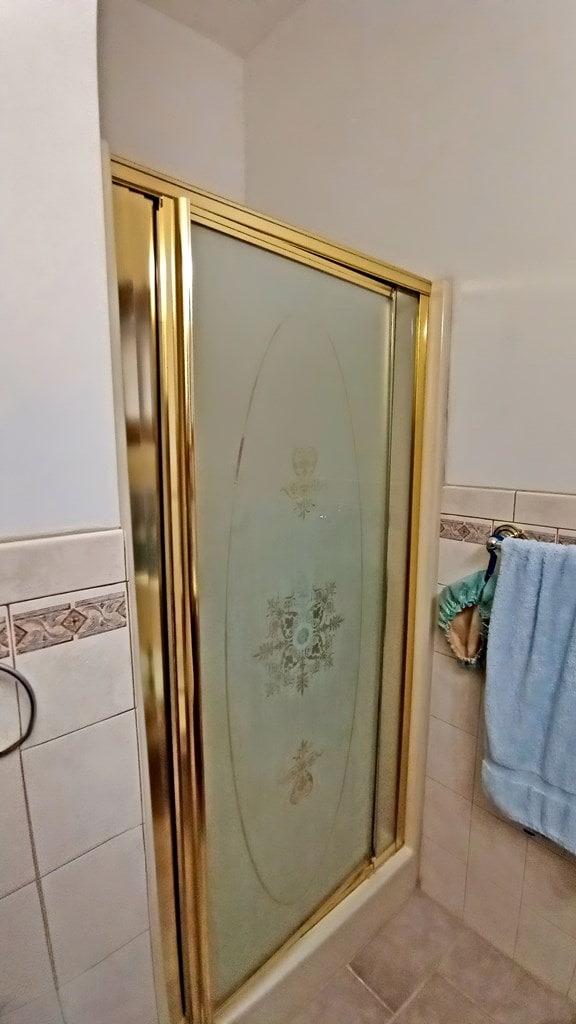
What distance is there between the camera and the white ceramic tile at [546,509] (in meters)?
1.01

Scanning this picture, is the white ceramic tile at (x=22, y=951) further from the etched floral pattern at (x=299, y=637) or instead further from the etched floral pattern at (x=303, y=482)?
the etched floral pattern at (x=303, y=482)

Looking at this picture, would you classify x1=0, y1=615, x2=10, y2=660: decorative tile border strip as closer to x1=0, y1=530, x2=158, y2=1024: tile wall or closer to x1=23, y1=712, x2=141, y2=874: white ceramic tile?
x1=0, y1=530, x2=158, y2=1024: tile wall

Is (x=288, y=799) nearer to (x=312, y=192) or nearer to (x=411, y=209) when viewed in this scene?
(x=411, y=209)

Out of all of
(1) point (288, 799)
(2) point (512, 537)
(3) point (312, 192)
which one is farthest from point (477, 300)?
(1) point (288, 799)

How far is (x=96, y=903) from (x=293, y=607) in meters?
0.60

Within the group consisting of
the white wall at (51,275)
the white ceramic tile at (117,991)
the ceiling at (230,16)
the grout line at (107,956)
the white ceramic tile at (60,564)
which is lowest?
the white ceramic tile at (117,991)

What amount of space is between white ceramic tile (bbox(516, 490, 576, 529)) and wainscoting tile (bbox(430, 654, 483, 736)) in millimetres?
425

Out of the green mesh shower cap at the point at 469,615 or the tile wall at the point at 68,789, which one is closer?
the tile wall at the point at 68,789

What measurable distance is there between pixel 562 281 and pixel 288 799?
1277mm

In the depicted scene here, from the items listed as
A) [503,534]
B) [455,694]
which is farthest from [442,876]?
[503,534]

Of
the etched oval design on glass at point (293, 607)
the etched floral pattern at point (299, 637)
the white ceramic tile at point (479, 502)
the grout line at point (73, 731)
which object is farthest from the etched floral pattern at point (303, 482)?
the grout line at point (73, 731)

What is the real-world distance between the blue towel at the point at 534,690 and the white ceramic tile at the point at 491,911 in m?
0.34

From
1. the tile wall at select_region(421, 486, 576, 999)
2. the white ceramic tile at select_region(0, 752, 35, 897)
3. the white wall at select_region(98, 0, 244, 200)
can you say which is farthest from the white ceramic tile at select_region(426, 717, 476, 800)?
the white wall at select_region(98, 0, 244, 200)

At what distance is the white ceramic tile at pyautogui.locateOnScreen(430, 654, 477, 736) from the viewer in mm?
1229
